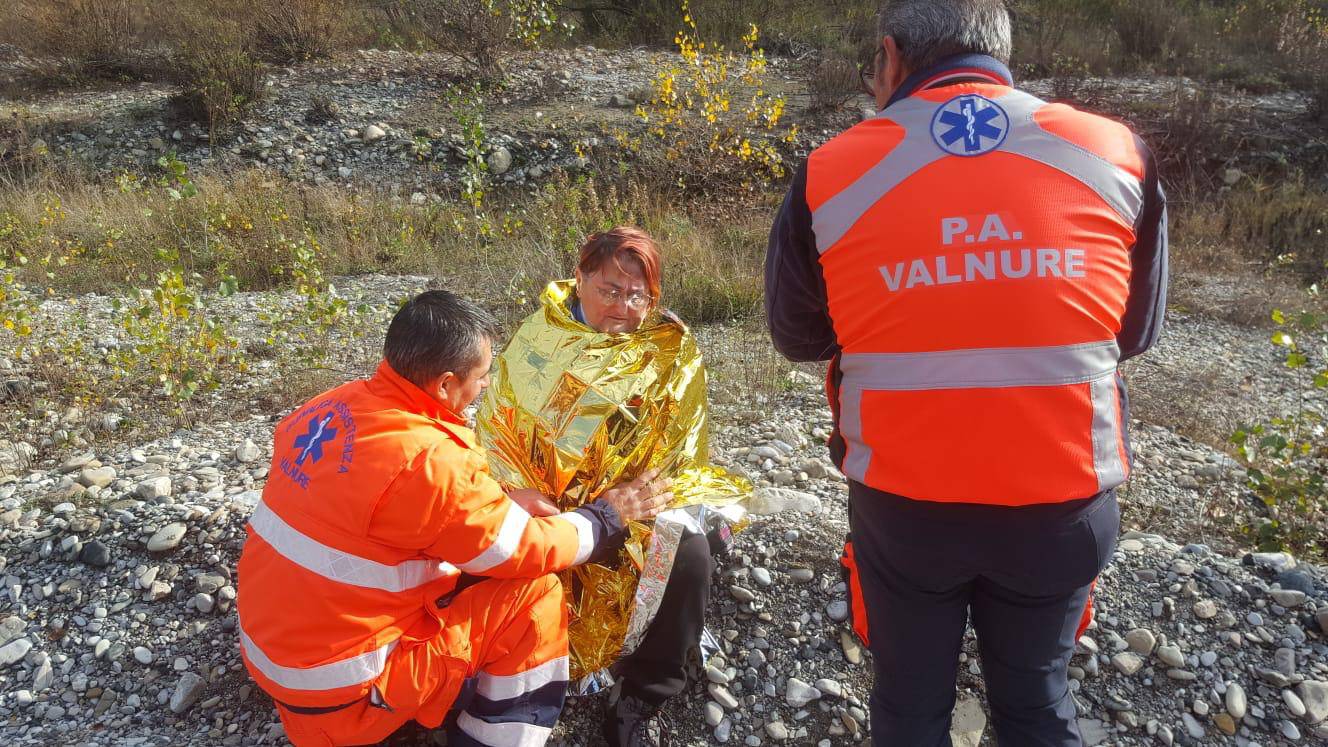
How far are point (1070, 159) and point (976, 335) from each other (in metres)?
0.36

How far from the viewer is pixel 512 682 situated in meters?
1.87

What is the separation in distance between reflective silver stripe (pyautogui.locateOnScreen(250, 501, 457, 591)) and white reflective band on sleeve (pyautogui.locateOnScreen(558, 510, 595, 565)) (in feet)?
1.16

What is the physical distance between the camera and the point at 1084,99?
33.0ft

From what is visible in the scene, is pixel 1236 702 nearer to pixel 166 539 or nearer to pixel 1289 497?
pixel 1289 497

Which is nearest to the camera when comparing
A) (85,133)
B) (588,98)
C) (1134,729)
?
(1134,729)

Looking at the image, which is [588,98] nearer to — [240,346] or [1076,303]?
[240,346]

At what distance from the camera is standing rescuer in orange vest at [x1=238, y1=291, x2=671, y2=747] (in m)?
1.64

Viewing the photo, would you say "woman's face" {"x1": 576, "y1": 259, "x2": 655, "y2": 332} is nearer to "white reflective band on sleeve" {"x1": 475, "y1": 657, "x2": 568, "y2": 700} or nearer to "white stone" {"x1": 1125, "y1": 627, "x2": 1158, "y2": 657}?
"white reflective band on sleeve" {"x1": 475, "y1": 657, "x2": 568, "y2": 700}

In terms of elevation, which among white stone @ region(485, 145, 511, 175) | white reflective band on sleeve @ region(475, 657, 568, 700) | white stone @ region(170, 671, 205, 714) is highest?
white reflective band on sleeve @ region(475, 657, 568, 700)

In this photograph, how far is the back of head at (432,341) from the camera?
5.91 feet

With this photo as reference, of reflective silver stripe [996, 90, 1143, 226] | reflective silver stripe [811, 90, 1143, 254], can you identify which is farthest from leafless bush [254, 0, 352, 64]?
reflective silver stripe [996, 90, 1143, 226]

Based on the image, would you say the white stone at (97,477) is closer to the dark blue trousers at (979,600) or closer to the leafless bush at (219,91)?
the dark blue trousers at (979,600)

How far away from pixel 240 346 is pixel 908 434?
4432 mm

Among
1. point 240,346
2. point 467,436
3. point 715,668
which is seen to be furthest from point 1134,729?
point 240,346
